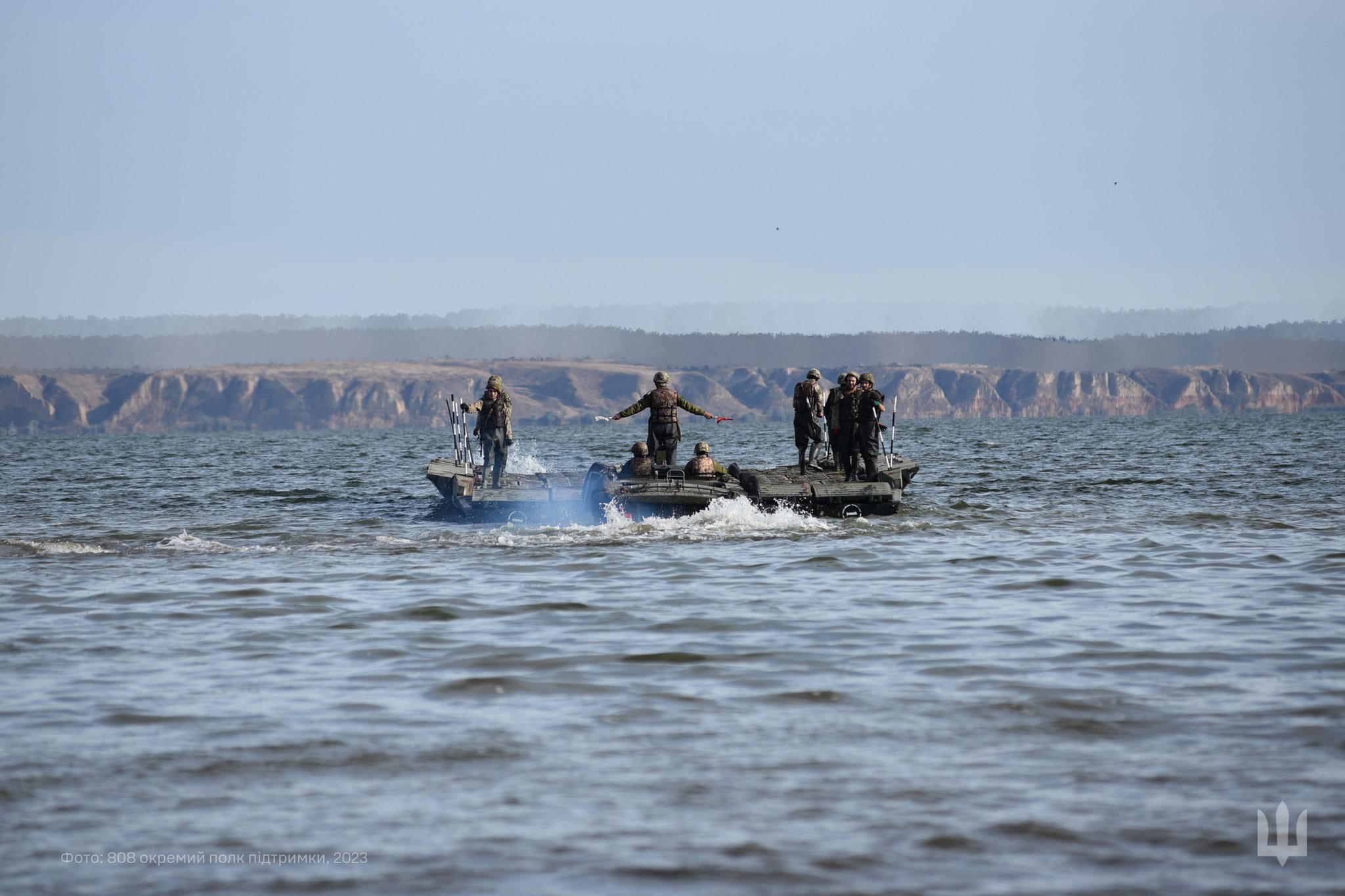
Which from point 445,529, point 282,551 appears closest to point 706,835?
point 282,551

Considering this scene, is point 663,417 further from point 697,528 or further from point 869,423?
point 869,423

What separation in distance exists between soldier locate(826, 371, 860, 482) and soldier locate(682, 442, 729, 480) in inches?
95.0

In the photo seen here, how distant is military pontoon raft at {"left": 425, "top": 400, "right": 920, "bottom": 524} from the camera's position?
21.9 m

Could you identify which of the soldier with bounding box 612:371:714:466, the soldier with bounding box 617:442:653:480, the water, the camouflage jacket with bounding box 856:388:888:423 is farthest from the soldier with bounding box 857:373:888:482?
the water

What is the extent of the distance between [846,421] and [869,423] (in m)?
0.48

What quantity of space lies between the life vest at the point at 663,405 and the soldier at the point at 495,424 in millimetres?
2911

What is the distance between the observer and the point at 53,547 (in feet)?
67.6

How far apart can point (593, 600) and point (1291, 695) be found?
7.24m

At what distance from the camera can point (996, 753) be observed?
7.76m

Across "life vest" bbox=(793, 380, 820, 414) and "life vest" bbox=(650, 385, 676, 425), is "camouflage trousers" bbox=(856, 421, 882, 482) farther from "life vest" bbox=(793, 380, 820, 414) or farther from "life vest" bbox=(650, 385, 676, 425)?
"life vest" bbox=(650, 385, 676, 425)

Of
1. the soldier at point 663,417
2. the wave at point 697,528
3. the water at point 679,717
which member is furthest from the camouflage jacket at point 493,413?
the water at point 679,717

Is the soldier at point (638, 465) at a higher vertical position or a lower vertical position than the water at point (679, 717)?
higher

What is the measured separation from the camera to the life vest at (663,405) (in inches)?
951

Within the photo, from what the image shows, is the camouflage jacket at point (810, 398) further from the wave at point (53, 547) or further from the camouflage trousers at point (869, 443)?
the wave at point (53, 547)
